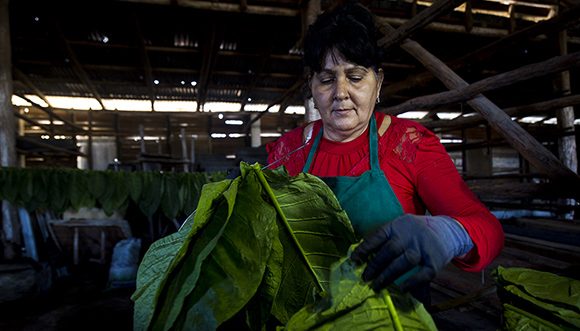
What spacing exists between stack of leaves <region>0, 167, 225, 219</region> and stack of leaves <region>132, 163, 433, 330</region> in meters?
4.43

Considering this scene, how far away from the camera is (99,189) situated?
5.41 m

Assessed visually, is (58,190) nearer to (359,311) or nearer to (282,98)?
(359,311)

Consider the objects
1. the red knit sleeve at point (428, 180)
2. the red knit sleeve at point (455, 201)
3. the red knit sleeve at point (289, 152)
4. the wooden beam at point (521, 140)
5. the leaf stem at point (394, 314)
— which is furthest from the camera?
the wooden beam at point (521, 140)

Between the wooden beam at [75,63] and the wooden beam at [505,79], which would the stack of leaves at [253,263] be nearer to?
the wooden beam at [505,79]

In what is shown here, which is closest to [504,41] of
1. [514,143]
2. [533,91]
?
[514,143]

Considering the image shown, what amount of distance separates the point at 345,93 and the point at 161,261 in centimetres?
124

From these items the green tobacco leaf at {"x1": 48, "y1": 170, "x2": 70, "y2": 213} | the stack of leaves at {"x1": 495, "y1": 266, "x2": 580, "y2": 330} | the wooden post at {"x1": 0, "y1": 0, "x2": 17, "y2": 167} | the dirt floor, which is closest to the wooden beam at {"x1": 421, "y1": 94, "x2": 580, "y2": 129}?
the stack of leaves at {"x1": 495, "y1": 266, "x2": 580, "y2": 330}

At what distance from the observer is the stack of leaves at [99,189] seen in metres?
4.98

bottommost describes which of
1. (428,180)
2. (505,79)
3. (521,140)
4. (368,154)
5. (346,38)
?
(428,180)

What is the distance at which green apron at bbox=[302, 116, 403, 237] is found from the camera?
4.59 ft

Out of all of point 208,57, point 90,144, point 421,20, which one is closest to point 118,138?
point 90,144

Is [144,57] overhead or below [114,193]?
overhead

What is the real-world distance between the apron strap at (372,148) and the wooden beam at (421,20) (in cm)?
196

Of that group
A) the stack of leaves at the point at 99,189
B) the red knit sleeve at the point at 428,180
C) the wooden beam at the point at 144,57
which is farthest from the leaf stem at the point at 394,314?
the wooden beam at the point at 144,57
